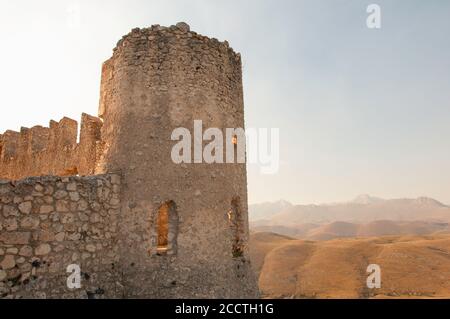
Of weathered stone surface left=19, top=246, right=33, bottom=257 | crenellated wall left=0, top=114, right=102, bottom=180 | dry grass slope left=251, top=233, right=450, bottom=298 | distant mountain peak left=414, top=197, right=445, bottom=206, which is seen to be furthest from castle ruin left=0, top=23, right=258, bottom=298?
distant mountain peak left=414, top=197, right=445, bottom=206

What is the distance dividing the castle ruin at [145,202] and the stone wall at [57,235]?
2cm

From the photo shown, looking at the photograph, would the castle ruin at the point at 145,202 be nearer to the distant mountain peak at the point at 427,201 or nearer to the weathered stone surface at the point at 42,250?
the weathered stone surface at the point at 42,250

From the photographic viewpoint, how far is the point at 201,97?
7668 mm

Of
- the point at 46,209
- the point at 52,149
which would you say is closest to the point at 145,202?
the point at 46,209

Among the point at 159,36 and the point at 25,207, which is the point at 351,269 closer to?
the point at 159,36

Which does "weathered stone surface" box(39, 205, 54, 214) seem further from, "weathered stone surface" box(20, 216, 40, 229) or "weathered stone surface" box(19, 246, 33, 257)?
"weathered stone surface" box(19, 246, 33, 257)

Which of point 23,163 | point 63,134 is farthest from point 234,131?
point 23,163

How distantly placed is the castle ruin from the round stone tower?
2cm

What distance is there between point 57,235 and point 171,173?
2.34m

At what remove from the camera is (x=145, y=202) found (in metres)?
6.94

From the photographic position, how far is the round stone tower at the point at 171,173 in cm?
678

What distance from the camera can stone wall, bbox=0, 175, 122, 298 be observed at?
547cm
